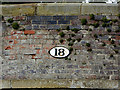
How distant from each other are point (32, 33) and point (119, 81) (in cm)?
310

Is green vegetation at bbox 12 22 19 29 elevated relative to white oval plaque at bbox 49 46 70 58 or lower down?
elevated

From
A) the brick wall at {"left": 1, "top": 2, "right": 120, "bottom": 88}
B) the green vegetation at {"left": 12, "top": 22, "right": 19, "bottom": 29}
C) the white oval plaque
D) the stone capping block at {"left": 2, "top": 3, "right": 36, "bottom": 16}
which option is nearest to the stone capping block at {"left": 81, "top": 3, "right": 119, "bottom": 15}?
the brick wall at {"left": 1, "top": 2, "right": 120, "bottom": 88}

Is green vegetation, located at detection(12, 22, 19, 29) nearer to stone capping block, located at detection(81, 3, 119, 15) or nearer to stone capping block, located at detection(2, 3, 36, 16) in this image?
stone capping block, located at detection(2, 3, 36, 16)

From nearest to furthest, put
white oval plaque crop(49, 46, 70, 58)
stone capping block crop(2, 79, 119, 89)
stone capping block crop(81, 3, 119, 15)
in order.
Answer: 1. stone capping block crop(2, 79, 119, 89)
2. white oval plaque crop(49, 46, 70, 58)
3. stone capping block crop(81, 3, 119, 15)

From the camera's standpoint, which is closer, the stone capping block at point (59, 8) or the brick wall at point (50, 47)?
the brick wall at point (50, 47)

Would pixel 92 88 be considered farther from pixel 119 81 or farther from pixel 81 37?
pixel 81 37

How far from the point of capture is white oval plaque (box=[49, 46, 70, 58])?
17.7 feet

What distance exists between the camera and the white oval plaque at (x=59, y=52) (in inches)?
213

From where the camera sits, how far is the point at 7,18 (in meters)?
5.67

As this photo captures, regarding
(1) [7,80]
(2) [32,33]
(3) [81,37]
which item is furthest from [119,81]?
(1) [7,80]

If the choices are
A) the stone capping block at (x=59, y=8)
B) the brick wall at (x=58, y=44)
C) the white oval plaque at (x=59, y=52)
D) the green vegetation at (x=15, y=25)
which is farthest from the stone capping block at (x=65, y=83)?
the stone capping block at (x=59, y=8)

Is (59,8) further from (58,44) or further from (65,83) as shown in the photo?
(65,83)

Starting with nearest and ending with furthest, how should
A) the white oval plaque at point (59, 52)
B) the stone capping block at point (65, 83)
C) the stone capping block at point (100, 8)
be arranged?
the stone capping block at point (65, 83), the white oval plaque at point (59, 52), the stone capping block at point (100, 8)

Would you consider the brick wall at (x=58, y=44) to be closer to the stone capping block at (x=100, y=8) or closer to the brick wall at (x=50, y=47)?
the brick wall at (x=50, y=47)
